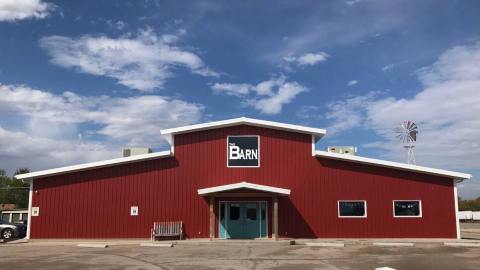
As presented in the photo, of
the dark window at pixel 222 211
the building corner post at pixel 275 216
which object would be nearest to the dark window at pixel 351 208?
the building corner post at pixel 275 216

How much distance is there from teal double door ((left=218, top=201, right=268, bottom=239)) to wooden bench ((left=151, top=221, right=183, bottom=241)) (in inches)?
83.6

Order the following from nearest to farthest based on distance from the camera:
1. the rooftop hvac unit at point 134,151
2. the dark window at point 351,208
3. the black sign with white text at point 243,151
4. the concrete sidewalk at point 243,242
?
the concrete sidewalk at point 243,242
the dark window at point 351,208
the black sign with white text at point 243,151
the rooftop hvac unit at point 134,151

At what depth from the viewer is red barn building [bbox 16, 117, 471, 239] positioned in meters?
25.4

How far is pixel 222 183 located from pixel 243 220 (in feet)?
7.46

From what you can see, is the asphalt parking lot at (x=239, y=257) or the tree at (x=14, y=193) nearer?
the asphalt parking lot at (x=239, y=257)

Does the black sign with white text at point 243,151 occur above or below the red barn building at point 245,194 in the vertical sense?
above

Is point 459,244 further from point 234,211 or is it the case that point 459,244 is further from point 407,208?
point 234,211

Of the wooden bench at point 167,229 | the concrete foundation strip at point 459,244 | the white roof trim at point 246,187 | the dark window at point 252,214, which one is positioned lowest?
the concrete foundation strip at point 459,244

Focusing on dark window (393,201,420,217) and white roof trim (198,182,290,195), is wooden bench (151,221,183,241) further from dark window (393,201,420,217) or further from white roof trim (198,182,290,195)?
dark window (393,201,420,217)

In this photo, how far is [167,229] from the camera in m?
25.1

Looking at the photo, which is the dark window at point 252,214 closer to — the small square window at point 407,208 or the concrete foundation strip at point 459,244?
the small square window at point 407,208

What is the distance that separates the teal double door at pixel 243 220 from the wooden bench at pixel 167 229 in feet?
6.97

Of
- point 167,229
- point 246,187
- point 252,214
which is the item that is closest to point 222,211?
point 252,214

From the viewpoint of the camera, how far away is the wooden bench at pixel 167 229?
24922 mm
